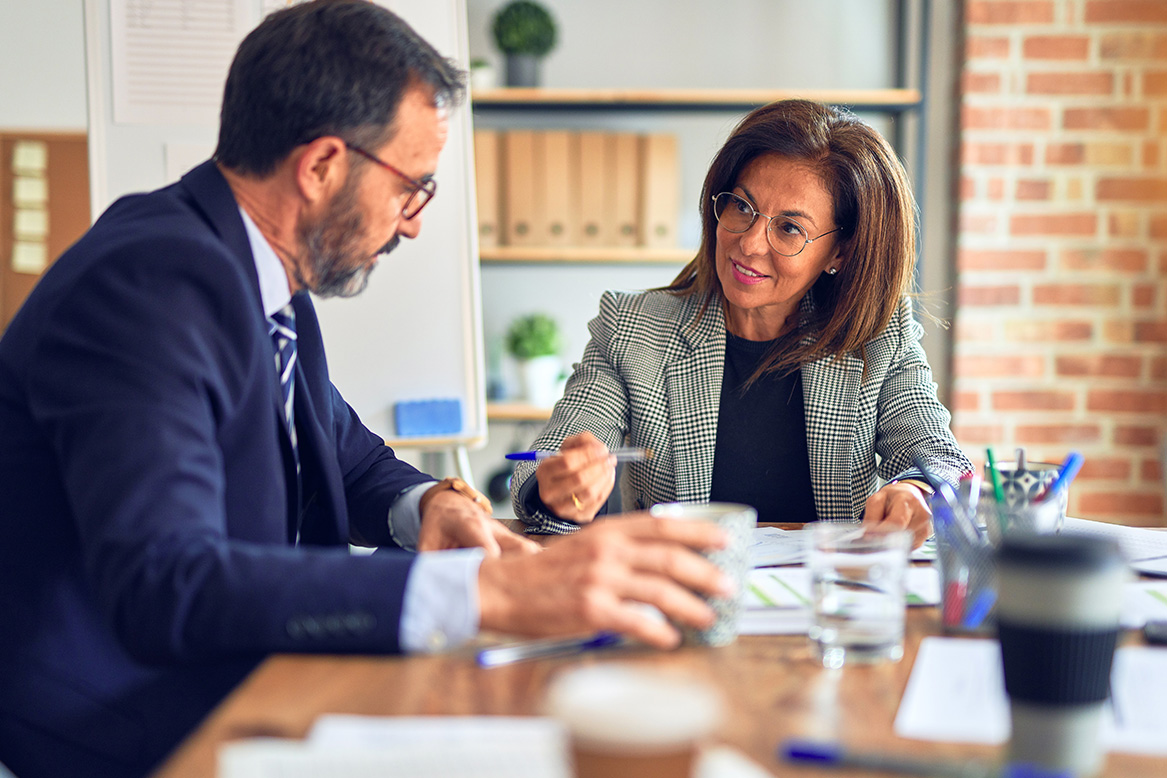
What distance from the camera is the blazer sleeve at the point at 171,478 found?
72 centimetres

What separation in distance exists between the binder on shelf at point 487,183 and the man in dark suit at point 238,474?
1.63m

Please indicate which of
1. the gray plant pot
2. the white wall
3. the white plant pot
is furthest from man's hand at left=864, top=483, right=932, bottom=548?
the white wall

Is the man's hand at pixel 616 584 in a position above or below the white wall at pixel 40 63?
below

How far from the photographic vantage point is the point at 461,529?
3.51 feet

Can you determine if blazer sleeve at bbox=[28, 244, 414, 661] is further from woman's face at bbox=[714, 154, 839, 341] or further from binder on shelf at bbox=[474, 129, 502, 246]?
binder on shelf at bbox=[474, 129, 502, 246]

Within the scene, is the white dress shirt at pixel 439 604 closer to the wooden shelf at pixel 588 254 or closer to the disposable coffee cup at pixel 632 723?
the disposable coffee cup at pixel 632 723

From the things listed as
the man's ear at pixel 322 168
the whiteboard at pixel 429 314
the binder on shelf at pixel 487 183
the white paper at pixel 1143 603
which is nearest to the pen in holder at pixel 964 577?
the white paper at pixel 1143 603

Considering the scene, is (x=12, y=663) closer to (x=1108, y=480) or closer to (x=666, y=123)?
(x=666, y=123)

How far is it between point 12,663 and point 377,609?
1.29ft

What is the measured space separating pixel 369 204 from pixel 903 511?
709mm

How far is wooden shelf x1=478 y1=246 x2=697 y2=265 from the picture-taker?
9.23 feet

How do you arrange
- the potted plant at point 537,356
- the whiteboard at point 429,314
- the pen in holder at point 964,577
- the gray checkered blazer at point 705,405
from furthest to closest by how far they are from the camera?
the potted plant at point 537,356, the whiteboard at point 429,314, the gray checkered blazer at point 705,405, the pen in holder at point 964,577

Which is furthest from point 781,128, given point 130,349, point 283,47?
point 130,349

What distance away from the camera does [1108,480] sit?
2787mm
